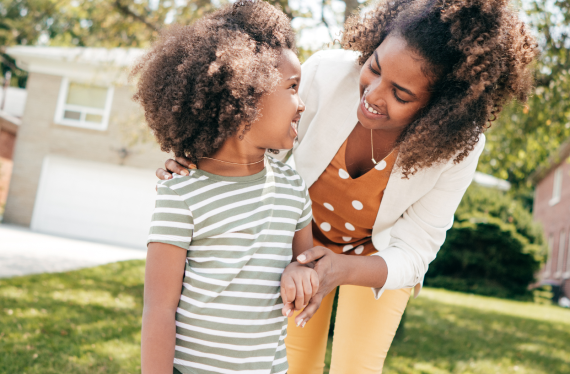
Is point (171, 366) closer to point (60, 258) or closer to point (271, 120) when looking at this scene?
point (271, 120)

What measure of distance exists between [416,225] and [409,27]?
88 cm

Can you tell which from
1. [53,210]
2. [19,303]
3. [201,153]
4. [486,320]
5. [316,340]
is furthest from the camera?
[53,210]

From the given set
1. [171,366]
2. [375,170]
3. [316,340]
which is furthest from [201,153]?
[316,340]

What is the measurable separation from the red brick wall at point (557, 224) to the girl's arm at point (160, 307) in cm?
1810

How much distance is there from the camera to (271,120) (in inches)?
68.4

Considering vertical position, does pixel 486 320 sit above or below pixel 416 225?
below

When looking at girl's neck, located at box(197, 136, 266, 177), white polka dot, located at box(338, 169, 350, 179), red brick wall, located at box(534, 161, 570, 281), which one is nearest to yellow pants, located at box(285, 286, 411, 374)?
white polka dot, located at box(338, 169, 350, 179)

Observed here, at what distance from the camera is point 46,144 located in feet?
52.0

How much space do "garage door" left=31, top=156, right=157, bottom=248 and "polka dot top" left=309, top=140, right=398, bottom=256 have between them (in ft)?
43.8

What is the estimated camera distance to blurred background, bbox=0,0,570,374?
525cm

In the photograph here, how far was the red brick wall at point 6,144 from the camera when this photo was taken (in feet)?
62.8

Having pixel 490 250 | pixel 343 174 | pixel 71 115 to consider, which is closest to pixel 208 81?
pixel 343 174

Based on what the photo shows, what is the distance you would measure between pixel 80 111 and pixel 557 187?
19.3 meters

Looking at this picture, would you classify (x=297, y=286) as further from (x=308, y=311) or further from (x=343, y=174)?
(x=343, y=174)
